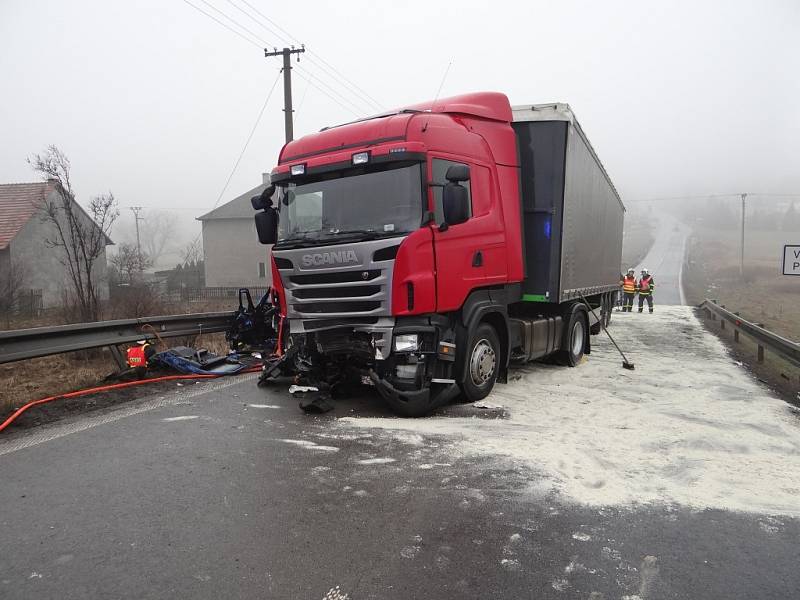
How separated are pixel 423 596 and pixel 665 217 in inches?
5801

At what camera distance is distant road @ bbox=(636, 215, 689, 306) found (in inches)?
1424

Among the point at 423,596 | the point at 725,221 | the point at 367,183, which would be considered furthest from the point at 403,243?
the point at 725,221

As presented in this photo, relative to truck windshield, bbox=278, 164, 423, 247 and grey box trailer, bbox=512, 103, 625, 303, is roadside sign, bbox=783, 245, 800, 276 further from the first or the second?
truck windshield, bbox=278, 164, 423, 247

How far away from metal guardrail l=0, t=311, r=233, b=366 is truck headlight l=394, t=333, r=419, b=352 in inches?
164

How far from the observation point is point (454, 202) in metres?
5.44

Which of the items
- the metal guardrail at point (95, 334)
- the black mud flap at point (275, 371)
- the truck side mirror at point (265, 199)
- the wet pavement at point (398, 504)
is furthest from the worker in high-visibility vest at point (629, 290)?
the truck side mirror at point (265, 199)

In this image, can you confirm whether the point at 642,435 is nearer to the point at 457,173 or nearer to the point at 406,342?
the point at 406,342

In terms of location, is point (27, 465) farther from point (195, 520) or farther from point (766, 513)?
point (766, 513)

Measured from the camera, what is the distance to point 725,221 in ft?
374

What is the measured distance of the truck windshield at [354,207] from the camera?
5.48m

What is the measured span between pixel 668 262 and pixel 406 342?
202 ft

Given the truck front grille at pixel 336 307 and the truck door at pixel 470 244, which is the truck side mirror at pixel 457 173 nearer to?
the truck door at pixel 470 244

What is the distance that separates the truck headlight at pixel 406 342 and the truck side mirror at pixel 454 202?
4.20ft

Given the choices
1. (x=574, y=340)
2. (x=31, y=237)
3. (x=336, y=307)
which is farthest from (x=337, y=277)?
(x=31, y=237)
